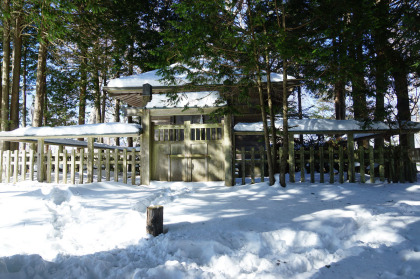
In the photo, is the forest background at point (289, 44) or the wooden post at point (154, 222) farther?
the forest background at point (289, 44)

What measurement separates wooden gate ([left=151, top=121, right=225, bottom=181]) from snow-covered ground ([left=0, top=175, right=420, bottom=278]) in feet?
7.39

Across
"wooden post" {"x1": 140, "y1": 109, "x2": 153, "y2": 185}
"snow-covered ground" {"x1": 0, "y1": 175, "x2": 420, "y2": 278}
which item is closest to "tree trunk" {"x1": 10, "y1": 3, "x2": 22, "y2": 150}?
"snow-covered ground" {"x1": 0, "y1": 175, "x2": 420, "y2": 278}

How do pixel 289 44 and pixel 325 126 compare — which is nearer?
pixel 289 44

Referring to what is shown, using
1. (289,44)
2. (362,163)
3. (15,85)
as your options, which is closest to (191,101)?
(289,44)

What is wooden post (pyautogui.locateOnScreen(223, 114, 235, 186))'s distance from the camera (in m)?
7.51

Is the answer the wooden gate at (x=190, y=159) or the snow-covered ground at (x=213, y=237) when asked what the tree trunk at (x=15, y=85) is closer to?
the snow-covered ground at (x=213, y=237)

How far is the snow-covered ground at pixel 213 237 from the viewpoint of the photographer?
8.57ft

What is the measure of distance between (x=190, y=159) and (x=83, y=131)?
3711 millimetres

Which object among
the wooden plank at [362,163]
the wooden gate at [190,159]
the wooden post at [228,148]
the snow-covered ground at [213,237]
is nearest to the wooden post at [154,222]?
the snow-covered ground at [213,237]

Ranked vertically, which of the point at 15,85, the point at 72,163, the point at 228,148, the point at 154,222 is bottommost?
the point at 154,222

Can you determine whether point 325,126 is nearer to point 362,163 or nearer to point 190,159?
point 362,163

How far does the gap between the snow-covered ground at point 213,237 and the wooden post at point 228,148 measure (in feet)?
5.66

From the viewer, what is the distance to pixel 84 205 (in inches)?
199

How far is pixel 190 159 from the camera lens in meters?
8.08
